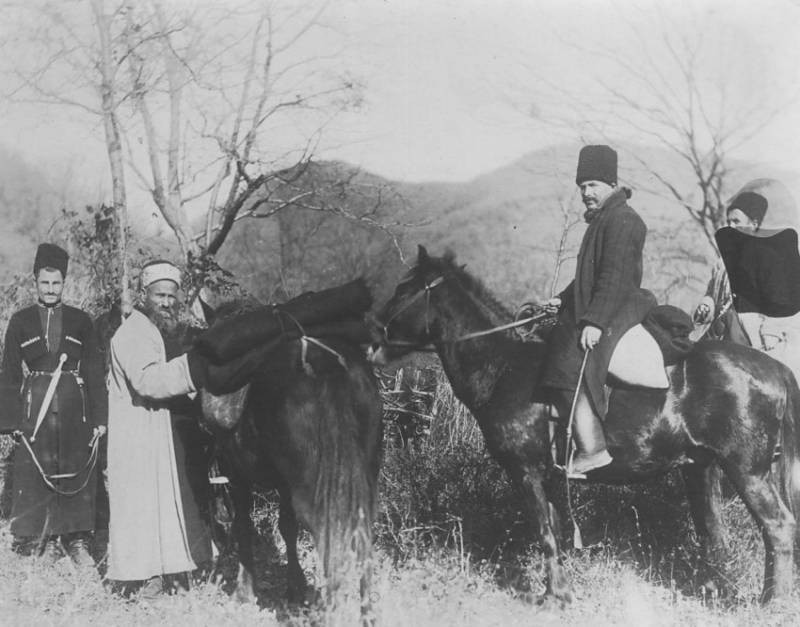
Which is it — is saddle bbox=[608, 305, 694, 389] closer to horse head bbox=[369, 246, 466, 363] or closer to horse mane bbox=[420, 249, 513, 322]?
horse mane bbox=[420, 249, 513, 322]

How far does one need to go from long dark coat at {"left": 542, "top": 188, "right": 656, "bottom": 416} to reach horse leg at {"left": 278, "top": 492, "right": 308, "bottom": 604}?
191 centimetres

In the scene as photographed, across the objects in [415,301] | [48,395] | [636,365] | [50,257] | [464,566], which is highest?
[50,257]

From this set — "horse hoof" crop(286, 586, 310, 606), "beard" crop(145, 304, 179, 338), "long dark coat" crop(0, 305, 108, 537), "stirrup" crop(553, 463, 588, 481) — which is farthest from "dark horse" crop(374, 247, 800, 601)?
"long dark coat" crop(0, 305, 108, 537)

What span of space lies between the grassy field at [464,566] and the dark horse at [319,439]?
318 millimetres

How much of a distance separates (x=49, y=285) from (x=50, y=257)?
0.24 m

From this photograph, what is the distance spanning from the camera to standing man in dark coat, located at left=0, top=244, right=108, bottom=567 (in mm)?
5516

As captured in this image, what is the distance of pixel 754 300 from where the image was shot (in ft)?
18.1

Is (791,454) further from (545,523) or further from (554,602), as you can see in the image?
(554,602)

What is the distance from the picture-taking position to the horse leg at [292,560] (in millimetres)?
4691

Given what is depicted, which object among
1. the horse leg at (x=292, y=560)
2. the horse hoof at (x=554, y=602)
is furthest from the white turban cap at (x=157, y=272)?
the horse hoof at (x=554, y=602)

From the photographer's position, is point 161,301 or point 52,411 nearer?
point 161,301

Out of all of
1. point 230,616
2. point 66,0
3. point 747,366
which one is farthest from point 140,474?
point 66,0

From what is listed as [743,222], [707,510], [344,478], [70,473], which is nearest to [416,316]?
[344,478]

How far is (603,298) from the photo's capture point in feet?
14.4
